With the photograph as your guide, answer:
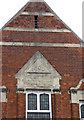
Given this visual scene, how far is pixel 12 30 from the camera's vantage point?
14562mm

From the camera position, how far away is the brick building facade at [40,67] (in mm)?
13188

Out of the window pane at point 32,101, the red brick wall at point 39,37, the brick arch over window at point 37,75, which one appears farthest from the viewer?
the red brick wall at point 39,37

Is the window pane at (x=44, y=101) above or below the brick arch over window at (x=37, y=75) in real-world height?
below

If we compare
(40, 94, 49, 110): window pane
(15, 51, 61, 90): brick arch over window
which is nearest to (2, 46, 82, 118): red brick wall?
(15, 51, 61, 90): brick arch over window

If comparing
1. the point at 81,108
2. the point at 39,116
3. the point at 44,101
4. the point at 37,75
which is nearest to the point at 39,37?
the point at 37,75

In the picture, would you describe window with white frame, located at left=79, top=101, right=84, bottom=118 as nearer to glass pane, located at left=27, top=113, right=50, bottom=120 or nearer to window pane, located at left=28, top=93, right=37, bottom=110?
glass pane, located at left=27, top=113, right=50, bottom=120

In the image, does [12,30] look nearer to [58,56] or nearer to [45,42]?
[45,42]

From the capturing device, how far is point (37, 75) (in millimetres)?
13758

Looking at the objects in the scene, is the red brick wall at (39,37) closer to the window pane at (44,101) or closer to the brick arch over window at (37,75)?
the brick arch over window at (37,75)

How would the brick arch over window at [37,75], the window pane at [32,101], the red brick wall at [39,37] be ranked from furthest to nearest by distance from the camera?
the red brick wall at [39,37]
the brick arch over window at [37,75]
the window pane at [32,101]

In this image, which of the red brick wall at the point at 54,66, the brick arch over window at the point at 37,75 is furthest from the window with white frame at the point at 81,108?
the brick arch over window at the point at 37,75

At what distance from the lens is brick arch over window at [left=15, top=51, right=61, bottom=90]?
1357 cm


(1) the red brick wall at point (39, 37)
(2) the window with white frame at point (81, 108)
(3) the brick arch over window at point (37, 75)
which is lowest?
(2) the window with white frame at point (81, 108)

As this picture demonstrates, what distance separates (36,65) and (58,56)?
3.83ft
